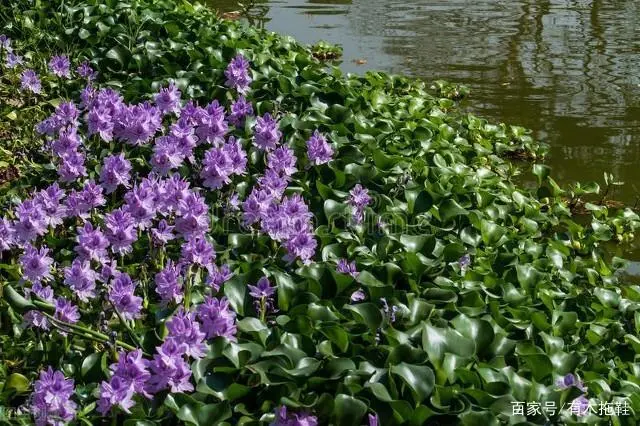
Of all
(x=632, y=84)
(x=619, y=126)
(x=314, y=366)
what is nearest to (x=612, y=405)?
(x=314, y=366)

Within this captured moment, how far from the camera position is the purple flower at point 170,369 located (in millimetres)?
2393

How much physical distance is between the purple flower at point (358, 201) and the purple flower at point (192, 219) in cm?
70

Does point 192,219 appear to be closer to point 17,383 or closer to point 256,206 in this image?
point 256,206

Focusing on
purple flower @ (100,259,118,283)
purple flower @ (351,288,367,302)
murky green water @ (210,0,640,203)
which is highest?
purple flower @ (100,259,118,283)

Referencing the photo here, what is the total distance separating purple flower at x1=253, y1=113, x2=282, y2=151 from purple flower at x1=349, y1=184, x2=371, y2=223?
0.45 m

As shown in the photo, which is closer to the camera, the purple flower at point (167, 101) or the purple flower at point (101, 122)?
the purple flower at point (101, 122)

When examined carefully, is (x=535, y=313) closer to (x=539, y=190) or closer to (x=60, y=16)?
(x=539, y=190)

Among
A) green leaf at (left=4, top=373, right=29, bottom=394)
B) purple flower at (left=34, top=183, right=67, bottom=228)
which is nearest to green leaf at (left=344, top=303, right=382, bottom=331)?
green leaf at (left=4, top=373, right=29, bottom=394)

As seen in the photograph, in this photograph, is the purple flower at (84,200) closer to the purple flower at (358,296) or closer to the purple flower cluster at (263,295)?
the purple flower cluster at (263,295)

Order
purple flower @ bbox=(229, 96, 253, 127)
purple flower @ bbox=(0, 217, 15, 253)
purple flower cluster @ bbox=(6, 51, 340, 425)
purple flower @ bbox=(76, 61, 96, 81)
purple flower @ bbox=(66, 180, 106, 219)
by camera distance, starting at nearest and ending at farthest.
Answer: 1. purple flower cluster @ bbox=(6, 51, 340, 425)
2. purple flower @ bbox=(0, 217, 15, 253)
3. purple flower @ bbox=(66, 180, 106, 219)
4. purple flower @ bbox=(229, 96, 253, 127)
5. purple flower @ bbox=(76, 61, 96, 81)

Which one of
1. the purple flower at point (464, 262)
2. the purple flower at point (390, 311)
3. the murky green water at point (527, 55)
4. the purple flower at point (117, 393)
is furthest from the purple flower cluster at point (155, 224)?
the murky green water at point (527, 55)

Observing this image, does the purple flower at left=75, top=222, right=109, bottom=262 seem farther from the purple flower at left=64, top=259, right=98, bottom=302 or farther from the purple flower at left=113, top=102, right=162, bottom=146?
the purple flower at left=113, top=102, right=162, bottom=146

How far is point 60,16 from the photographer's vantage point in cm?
611

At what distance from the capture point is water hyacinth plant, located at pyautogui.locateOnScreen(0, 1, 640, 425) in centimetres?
246
